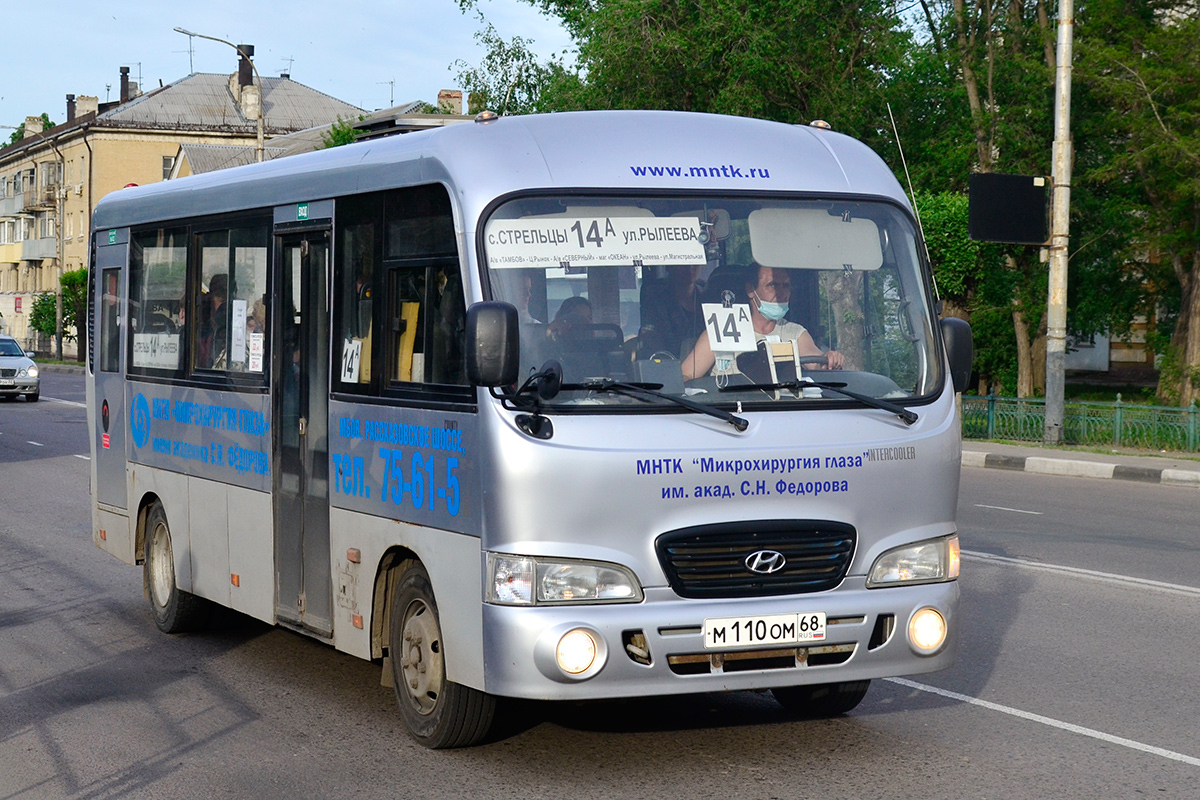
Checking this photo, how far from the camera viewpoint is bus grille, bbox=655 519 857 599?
5.63 meters

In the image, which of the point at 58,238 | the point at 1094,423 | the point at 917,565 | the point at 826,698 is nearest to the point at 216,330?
the point at 826,698

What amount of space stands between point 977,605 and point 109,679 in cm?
519

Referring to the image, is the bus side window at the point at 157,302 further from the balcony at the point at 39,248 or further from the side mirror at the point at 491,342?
the balcony at the point at 39,248

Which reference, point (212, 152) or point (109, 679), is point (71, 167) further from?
point (109, 679)

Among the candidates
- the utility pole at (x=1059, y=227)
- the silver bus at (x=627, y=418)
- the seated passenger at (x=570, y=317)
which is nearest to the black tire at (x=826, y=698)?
the silver bus at (x=627, y=418)

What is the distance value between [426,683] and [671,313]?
1.80m

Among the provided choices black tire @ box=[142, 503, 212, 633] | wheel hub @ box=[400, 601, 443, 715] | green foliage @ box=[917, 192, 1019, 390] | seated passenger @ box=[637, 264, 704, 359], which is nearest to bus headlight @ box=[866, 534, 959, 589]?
seated passenger @ box=[637, 264, 704, 359]

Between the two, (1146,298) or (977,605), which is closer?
(977,605)

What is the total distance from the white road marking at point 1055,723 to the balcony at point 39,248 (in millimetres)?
88851

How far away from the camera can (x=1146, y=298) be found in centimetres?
3048

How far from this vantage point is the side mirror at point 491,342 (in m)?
5.44

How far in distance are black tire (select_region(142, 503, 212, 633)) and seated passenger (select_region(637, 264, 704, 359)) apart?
4.11m

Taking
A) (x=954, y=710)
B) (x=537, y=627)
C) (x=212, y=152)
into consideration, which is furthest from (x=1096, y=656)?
(x=212, y=152)

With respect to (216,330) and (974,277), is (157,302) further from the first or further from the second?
(974,277)
